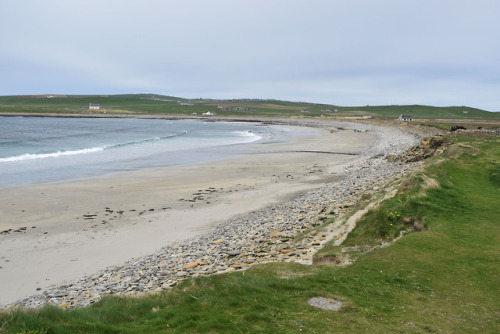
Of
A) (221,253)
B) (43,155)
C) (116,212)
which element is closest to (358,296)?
(221,253)

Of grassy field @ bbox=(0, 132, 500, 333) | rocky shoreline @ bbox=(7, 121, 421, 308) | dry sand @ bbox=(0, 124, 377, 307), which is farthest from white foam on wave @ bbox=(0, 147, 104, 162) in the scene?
grassy field @ bbox=(0, 132, 500, 333)

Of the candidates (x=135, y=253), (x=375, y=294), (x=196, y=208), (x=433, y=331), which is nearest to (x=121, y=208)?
(x=196, y=208)

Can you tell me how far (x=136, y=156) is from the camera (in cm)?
5341

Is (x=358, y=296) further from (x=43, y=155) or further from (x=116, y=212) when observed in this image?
(x=43, y=155)

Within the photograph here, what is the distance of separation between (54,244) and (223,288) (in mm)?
13398

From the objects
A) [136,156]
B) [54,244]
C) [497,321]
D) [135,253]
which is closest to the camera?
[497,321]

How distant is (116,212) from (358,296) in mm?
19738

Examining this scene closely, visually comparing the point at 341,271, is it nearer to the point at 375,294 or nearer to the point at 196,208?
the point at 375,294

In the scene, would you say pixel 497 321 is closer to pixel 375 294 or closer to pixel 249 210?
pixel 375 294

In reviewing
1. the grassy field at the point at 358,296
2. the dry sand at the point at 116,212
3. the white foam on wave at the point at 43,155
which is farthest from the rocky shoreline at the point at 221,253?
the white foam on wave at the point at 43,155

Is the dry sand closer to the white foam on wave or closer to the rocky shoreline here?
the rocky shoreline

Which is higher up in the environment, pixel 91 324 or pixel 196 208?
pixel 91 324

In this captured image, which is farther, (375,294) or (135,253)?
(135,253)

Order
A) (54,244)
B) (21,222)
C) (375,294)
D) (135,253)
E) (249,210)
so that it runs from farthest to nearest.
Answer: (249,210), (21,222), (54,244), (135,253), (375,294)
